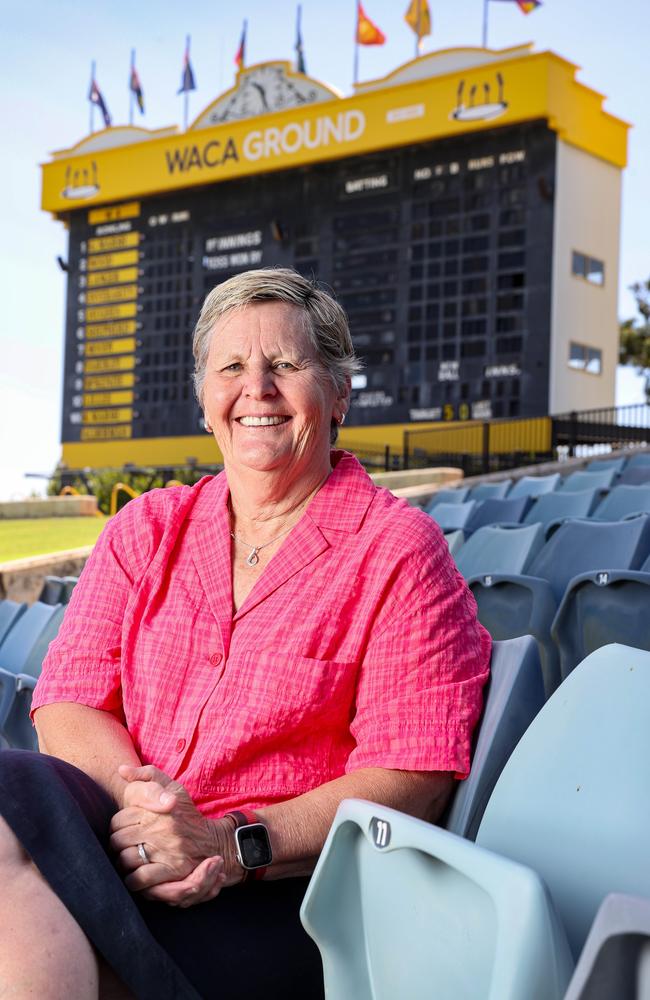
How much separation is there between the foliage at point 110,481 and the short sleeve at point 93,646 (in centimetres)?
1318

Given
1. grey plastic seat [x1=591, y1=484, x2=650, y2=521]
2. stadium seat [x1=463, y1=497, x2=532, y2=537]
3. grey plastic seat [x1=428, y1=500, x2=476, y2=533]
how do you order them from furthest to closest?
1. grey plastic seat [x1=428, y1=500, x2=476, y2=533]
2. stadium seat [x1=463, y1=497, x2=532, y2=537]
3. grey plastic seat [x1=591, y1=484, x2=650, y2=521]

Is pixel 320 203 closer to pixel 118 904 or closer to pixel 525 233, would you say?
pixel 525 233

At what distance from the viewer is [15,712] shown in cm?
308

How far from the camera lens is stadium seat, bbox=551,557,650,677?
8.73 ft

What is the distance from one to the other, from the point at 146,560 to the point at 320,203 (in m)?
16.3

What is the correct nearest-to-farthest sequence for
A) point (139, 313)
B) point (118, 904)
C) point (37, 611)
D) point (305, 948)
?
point (118, 904) → point (305, 948) → point (37, 611) → point (139, 313)

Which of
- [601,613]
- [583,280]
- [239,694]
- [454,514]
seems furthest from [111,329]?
[239,694]

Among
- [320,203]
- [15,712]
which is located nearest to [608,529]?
[15,712]

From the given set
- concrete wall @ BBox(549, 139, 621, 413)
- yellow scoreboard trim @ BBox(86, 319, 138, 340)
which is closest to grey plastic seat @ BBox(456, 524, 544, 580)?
concrete wall @ BBox(549, 139, 621, 413)

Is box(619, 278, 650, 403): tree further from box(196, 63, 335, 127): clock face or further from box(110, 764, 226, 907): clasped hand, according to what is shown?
box(110, 764, 226, 907): clasped hand

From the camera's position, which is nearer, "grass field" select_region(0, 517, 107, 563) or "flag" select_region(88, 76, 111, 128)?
"grass field" select_region(0, 517, 107, 563)

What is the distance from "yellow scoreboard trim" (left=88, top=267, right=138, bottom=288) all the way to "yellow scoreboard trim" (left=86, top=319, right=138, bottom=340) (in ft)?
2.46

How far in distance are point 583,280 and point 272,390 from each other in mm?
15923

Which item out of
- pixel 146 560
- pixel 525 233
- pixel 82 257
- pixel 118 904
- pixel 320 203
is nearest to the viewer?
pixel 118 904
